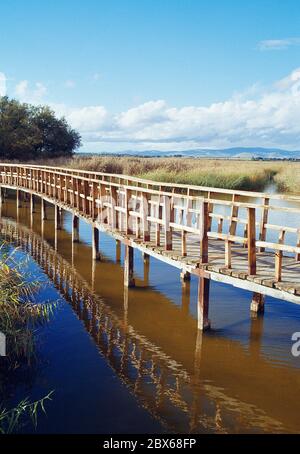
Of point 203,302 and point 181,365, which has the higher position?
point 203,302

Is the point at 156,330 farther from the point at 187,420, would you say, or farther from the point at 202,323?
the point at 187,420

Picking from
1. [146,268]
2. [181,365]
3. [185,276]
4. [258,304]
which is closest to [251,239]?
[181,365]

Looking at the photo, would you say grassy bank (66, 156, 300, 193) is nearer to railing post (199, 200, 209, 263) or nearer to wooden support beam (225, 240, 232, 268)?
railing post (199, 200, 209, 263)

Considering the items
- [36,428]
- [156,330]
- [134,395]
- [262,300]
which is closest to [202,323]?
[156,330]

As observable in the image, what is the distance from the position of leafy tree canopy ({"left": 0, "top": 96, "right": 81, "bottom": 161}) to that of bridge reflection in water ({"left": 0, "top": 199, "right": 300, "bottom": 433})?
3496 centimetres

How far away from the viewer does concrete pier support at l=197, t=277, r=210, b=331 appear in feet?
30.6

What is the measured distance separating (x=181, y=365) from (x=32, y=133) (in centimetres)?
4210

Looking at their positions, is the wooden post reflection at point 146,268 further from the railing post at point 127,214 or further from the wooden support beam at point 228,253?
the wooden support beam at point 228,253

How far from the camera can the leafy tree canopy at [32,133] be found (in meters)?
45.1

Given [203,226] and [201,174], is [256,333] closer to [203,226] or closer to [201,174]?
[203,226]

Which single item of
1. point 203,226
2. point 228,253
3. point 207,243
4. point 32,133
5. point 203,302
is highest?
point 32,133

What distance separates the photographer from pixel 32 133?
46719mm
